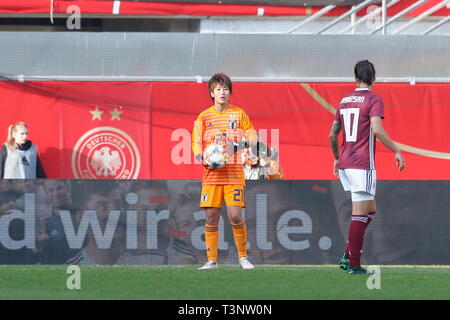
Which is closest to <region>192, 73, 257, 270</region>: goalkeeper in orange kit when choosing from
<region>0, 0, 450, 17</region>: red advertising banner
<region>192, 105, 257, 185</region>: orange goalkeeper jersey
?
<region>192, 105, 257, 185</region>: orange goalkeeper jersey

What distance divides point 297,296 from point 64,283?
6.42 feet

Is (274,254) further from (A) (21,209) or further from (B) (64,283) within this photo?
(B) (64,283)

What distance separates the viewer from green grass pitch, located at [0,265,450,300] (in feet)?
26.3

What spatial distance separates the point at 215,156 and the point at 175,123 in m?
6.35

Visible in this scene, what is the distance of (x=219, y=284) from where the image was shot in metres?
8.73

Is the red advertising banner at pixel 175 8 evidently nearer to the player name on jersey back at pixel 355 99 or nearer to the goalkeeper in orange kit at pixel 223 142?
the goalkeeper in orange kit at pixel 223 142

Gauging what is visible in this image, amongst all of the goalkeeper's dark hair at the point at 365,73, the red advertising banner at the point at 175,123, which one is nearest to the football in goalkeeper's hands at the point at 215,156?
the goalkeeper's dark hair at the point at 365,73

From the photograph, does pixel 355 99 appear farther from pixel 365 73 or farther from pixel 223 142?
pixel 223 142

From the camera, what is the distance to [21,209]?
12.2 metres

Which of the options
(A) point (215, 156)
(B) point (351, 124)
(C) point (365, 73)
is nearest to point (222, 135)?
(A) point (215, 156)

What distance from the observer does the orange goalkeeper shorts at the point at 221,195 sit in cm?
1016

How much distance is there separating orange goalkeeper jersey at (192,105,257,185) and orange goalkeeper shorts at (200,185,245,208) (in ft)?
0.14

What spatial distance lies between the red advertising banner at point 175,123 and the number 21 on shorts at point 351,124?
21.2 ft

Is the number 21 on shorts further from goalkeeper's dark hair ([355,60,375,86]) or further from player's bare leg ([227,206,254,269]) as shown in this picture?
player's bare leg ([227,206,254,269])
